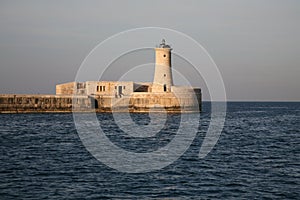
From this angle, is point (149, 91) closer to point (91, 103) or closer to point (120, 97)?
point (120, 97)

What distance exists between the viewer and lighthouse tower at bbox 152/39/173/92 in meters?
63.4

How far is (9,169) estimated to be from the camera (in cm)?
1973

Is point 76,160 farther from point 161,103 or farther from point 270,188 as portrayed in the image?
point 161,103

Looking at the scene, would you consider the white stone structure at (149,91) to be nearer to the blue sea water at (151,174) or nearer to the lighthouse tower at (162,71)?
the lighthouse tower at (162,71)

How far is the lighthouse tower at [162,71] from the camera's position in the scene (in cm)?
6341

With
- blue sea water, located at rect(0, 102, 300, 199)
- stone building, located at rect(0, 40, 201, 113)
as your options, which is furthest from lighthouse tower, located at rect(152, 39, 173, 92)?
blue sea water, located at rect(0, 102, 300, 199)

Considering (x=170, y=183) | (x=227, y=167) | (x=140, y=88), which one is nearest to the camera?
(x=170, y=183)

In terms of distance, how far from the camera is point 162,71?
63500mm

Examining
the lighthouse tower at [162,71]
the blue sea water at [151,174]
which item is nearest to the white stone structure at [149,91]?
the lighthouse tower at [162,71]

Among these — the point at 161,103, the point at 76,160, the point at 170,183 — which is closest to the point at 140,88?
the point at 161,103

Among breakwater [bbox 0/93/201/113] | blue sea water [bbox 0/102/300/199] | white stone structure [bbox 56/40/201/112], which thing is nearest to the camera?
blue sea water [bbox 0/102/300/199]

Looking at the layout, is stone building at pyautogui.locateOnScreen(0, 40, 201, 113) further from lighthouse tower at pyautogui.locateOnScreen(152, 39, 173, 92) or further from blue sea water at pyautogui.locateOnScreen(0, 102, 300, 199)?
blue sea water at pyautogui.locateOnScreen(0, 102, 300, 199)

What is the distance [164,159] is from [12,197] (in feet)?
32.4

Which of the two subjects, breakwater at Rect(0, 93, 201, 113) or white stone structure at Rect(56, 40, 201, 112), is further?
white stone structure at Rect(56, 40, 201, 112)
